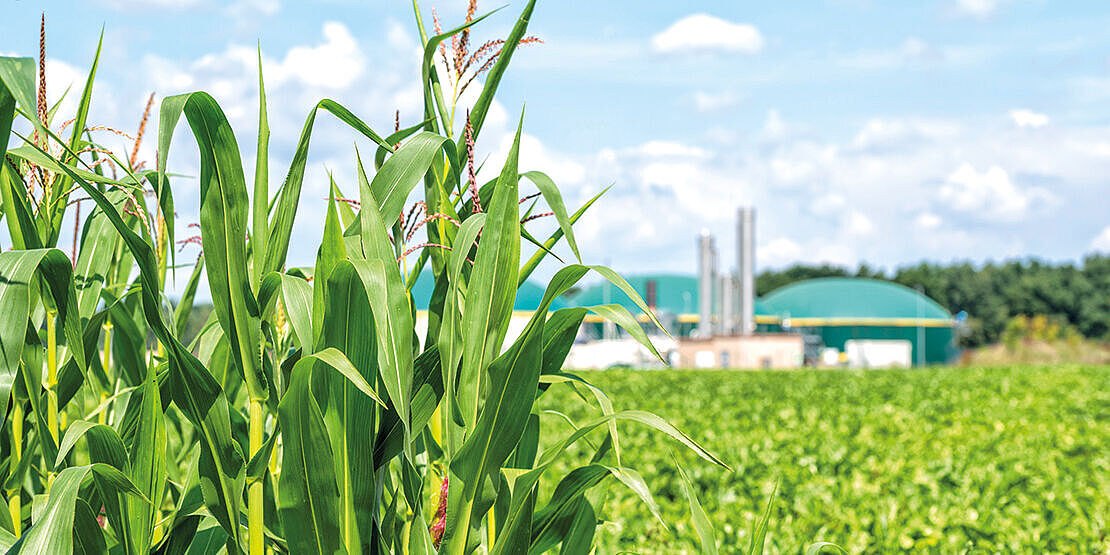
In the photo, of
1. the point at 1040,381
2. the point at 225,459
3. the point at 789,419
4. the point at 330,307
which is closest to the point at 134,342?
the point at 225,459

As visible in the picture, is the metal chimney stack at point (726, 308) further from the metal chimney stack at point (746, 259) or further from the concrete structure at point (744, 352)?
the concrete structure at point (744, 352)

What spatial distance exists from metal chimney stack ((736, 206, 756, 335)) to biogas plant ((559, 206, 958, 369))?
0.11 ft

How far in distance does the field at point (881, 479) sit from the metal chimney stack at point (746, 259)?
21775mm

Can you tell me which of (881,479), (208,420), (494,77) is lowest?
(881,479)

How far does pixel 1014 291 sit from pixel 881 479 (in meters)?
72.3

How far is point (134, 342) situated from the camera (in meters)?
1.95

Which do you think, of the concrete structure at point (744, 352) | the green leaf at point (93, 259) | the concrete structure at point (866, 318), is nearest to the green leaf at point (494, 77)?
the green leaf at point (93, 259)

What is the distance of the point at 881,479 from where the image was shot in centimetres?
414

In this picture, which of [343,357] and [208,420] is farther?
[208,420]

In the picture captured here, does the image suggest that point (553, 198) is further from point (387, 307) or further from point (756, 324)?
point (756, 324)

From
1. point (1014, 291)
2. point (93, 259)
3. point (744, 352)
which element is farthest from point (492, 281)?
point (1014, 291)

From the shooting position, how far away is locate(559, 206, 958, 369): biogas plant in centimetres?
2806

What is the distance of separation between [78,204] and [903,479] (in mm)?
3620

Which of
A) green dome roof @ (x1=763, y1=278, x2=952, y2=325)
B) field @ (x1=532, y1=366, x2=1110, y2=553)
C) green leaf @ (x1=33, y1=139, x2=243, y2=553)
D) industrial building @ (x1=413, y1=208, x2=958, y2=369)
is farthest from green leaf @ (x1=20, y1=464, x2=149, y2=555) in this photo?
green dome roof @ (x1=763, y1=278, x2=952, y2=325)
